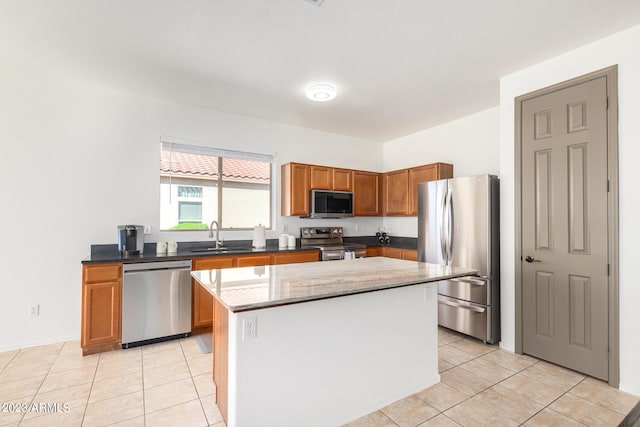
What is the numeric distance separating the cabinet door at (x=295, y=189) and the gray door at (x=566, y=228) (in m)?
2.65

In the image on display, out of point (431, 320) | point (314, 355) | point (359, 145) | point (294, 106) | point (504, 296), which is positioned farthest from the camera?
point (359, 145)

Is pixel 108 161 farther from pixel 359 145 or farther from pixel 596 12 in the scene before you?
pixel 596 12

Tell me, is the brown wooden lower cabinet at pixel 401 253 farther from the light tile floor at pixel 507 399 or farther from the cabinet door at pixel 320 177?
the light tile floor at pixel 507 399

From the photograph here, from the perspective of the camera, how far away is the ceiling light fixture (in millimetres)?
3248

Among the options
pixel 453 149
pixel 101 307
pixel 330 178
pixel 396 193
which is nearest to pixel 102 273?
pixel 101 307

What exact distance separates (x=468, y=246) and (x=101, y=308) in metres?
3.75

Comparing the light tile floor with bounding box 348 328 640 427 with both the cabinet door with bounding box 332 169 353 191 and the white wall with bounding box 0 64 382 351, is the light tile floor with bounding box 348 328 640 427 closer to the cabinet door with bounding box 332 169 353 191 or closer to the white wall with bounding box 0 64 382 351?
the cabinet door with bounding box 332 169 353 191

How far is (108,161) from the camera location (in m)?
3.51

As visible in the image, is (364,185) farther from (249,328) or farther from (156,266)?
(249,328)

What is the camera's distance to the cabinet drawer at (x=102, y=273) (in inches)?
116

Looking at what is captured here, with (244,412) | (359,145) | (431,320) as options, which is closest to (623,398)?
(431,320)

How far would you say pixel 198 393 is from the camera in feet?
7.61

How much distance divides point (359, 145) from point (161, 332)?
4.00m

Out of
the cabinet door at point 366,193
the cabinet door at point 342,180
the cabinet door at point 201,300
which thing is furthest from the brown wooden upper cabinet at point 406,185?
the cabinet door at point 201,300
